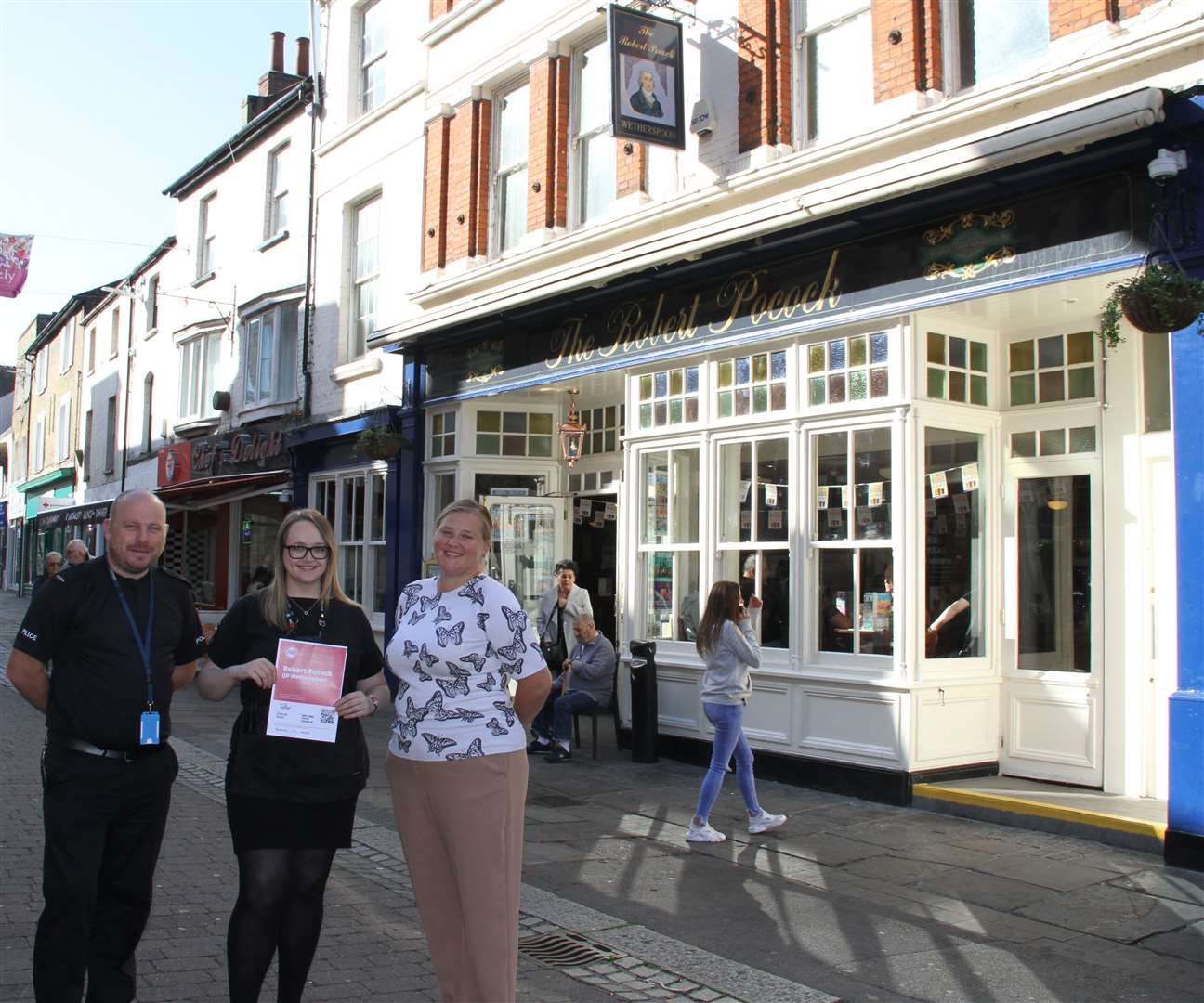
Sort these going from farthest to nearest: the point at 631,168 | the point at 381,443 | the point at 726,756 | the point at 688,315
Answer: the point at 381,443 → the point at 631,168 → the point at 688,315 → the point at 726,756

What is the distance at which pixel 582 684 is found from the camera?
34.7ft

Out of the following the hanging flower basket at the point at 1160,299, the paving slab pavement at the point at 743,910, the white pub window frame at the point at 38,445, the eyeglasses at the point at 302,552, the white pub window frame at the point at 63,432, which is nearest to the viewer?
the eyeglasses at the point at 302,552

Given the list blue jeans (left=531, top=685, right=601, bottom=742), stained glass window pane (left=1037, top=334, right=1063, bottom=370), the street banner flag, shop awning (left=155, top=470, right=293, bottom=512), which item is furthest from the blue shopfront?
the street banner flag

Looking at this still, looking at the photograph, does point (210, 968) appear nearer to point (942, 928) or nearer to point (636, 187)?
point (942, 928)

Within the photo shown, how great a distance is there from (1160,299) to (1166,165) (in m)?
0.79

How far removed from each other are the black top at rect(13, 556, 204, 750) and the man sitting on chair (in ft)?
21.3

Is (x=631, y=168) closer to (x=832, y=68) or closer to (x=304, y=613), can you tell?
(x=832, y=68)

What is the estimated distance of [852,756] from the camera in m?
8.77

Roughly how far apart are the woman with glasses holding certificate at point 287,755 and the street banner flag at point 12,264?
15.8 metres

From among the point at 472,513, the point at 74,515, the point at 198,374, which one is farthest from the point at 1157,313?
the point at 74,515

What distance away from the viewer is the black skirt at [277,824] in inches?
150

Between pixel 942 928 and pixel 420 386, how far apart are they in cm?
1001

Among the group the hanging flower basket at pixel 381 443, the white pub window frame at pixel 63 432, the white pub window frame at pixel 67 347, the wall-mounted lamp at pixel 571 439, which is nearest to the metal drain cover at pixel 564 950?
the wall-mounted lamp at pixel 571 439

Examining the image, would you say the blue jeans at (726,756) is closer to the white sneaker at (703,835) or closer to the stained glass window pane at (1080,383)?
the white sneaker at (703,835)
